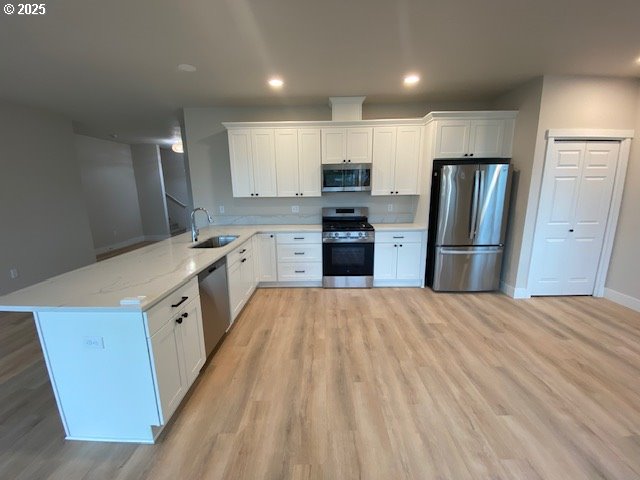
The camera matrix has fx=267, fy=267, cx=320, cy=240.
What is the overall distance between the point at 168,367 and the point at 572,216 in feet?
14.9

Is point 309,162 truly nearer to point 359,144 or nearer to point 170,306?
point 359,144

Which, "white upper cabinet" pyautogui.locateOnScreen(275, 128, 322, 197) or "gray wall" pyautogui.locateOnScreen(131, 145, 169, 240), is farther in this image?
"gray wall" pyautogui.locateOnScreen(131, 145, 169, 240)

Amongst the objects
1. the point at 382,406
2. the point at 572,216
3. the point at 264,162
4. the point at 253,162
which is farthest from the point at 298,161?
the point at 572,216

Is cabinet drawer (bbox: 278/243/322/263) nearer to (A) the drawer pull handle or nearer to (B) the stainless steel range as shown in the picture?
(B) the stainless steel range

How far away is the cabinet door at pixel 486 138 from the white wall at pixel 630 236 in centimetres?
140

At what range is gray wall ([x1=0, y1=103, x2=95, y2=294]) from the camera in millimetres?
3576

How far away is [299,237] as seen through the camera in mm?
3830

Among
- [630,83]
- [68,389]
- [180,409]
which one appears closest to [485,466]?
[180,409]

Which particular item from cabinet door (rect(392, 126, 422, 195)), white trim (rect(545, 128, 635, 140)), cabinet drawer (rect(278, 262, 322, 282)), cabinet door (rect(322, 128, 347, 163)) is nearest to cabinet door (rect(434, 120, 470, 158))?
cabinet door (rect(392, 126, 422, 195))

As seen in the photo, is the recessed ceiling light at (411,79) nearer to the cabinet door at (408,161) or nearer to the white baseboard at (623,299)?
the cabinet door at (408,161)

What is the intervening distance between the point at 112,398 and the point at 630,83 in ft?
18.9

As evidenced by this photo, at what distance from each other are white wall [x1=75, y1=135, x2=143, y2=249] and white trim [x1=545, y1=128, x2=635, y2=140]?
8.20m

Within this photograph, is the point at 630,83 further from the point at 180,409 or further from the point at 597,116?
the point at 180,409

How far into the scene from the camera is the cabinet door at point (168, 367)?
1.54 metres
